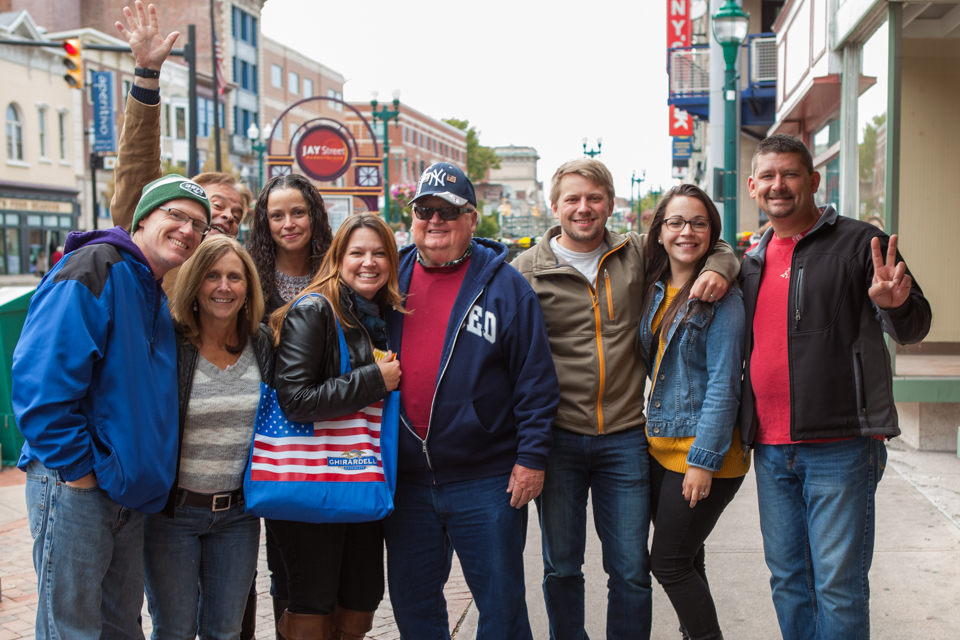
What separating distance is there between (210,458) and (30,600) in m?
2.38

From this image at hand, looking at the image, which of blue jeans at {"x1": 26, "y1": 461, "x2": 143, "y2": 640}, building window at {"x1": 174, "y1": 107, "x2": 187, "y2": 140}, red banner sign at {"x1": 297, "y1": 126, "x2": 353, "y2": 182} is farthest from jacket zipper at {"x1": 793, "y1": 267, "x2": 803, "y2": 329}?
building window at {"x1": 174, "y1": 107, "x2": 187, "y2": 140}

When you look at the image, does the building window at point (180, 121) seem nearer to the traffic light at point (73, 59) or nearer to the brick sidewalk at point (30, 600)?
the traffic light at point (73, 59)

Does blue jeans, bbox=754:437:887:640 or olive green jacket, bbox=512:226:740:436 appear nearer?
blue jeans, bbox=754:437:887:640

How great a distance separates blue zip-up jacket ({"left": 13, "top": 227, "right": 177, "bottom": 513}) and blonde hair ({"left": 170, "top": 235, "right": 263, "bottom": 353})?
5.7 inches

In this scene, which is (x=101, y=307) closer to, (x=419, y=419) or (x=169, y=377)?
(x=169, y=377)

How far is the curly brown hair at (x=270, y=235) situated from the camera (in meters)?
3.99

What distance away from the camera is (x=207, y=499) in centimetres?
290

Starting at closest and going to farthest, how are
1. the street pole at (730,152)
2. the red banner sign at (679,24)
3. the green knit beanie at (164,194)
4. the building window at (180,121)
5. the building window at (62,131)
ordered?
the green knit beanie at (164,194)
the street pole at (730,152)
the red banner sign at (679,24)
the building window at (62,131)
the building window at (180,121)

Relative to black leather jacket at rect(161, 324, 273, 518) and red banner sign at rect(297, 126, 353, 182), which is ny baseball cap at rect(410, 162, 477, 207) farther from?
red banner sign at rect(297, 126, 353, 182)

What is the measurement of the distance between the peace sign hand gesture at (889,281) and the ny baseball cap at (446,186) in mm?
1522

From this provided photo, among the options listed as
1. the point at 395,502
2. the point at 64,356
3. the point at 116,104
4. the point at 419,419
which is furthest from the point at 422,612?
the point at 116,104

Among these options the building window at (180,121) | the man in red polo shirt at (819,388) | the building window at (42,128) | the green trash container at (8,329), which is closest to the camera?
the man in red polo shirt at (819,388)

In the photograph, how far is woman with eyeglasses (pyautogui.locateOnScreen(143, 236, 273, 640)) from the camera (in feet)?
9.50

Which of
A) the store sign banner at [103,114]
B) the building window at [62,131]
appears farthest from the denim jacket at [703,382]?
the building window at [62,131]
